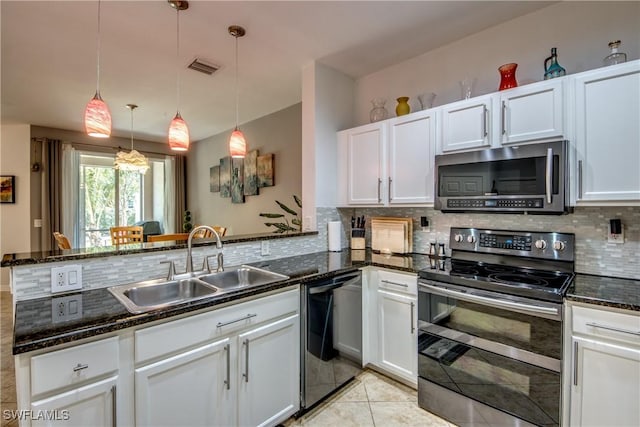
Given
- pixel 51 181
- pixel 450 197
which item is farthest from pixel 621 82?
pixel 51 181

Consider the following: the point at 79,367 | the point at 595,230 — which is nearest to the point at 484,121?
the point at 595,230

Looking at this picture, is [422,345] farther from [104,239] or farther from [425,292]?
[104,239]

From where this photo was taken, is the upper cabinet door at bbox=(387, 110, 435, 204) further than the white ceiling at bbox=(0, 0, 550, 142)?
Yes

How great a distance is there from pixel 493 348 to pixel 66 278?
2.30 metres

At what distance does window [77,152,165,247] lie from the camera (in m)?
5.43

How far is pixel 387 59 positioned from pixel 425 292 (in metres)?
2.15

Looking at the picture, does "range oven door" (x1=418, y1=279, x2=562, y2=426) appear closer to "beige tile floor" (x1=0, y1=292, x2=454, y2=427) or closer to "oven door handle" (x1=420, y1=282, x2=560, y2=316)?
"oven door handle" (x1=420, y1=282, x2=560, y2=316)

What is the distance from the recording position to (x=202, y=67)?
9.64 ft

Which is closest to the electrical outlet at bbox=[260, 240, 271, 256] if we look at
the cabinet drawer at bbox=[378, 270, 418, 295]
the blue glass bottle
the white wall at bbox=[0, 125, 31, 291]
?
the cabinet drawer at bbox=[378, 270, 418, 295]

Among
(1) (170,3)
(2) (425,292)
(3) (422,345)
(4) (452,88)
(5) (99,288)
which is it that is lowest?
(3) (422,345)

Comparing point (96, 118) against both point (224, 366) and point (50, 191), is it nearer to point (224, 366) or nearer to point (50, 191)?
point (224, 366)

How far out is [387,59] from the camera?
112 inches

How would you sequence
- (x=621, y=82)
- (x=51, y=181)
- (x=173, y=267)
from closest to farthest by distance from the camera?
(x=621, y=82), (x=173, y=267), (x=51, y=181)

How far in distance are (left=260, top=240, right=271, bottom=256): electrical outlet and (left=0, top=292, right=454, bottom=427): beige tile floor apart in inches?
44.4
